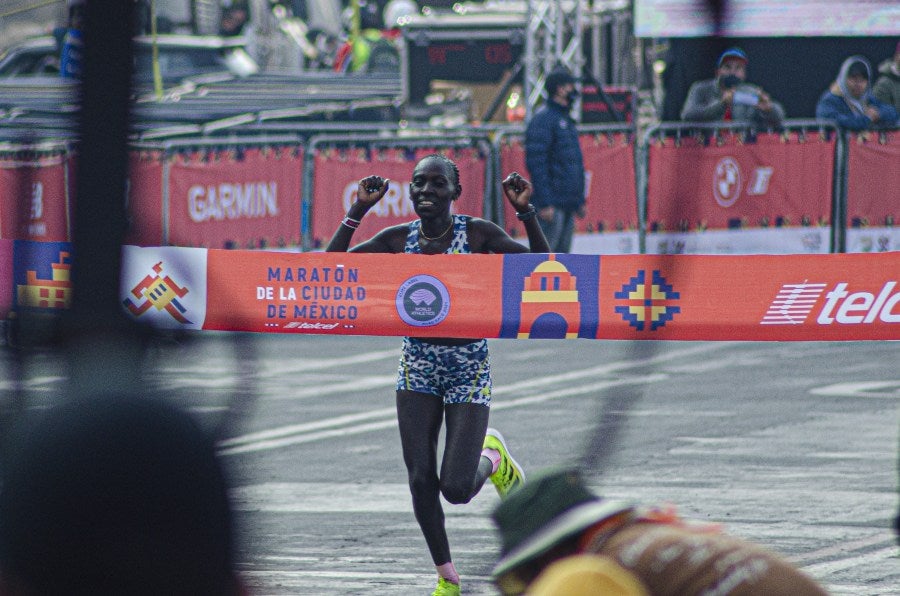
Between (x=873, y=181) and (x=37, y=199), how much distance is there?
13.8 metres

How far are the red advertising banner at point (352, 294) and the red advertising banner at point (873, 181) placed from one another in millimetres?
8381

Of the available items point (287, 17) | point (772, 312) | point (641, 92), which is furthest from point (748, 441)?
point (287, 17)

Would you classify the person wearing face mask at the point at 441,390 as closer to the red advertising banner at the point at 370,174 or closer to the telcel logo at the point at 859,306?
the telcel logo at the point at 859,306

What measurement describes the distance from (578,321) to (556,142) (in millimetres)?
6735

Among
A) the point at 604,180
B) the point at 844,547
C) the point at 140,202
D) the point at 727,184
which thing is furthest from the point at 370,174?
the point at 140,202

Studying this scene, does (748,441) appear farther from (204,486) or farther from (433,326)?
(204,486)

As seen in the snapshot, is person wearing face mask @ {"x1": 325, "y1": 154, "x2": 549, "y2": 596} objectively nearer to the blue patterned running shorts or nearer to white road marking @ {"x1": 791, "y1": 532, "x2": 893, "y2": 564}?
the blue patterned running shorts

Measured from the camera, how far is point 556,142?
15.2m

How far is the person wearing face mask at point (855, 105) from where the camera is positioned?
15.9 meters

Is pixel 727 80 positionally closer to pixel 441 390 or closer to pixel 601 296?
pixel 441 390

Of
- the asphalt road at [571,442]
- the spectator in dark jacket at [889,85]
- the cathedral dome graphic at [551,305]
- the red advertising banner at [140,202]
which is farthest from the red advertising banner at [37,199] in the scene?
the spectator in dark jacket at [889,85]

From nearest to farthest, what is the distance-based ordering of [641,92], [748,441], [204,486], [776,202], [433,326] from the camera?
[204,486]
[433,326]
[748,441]
[776,202]
[641,92]

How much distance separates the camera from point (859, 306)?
27.9ft

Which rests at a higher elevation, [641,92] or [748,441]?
[641,92]
